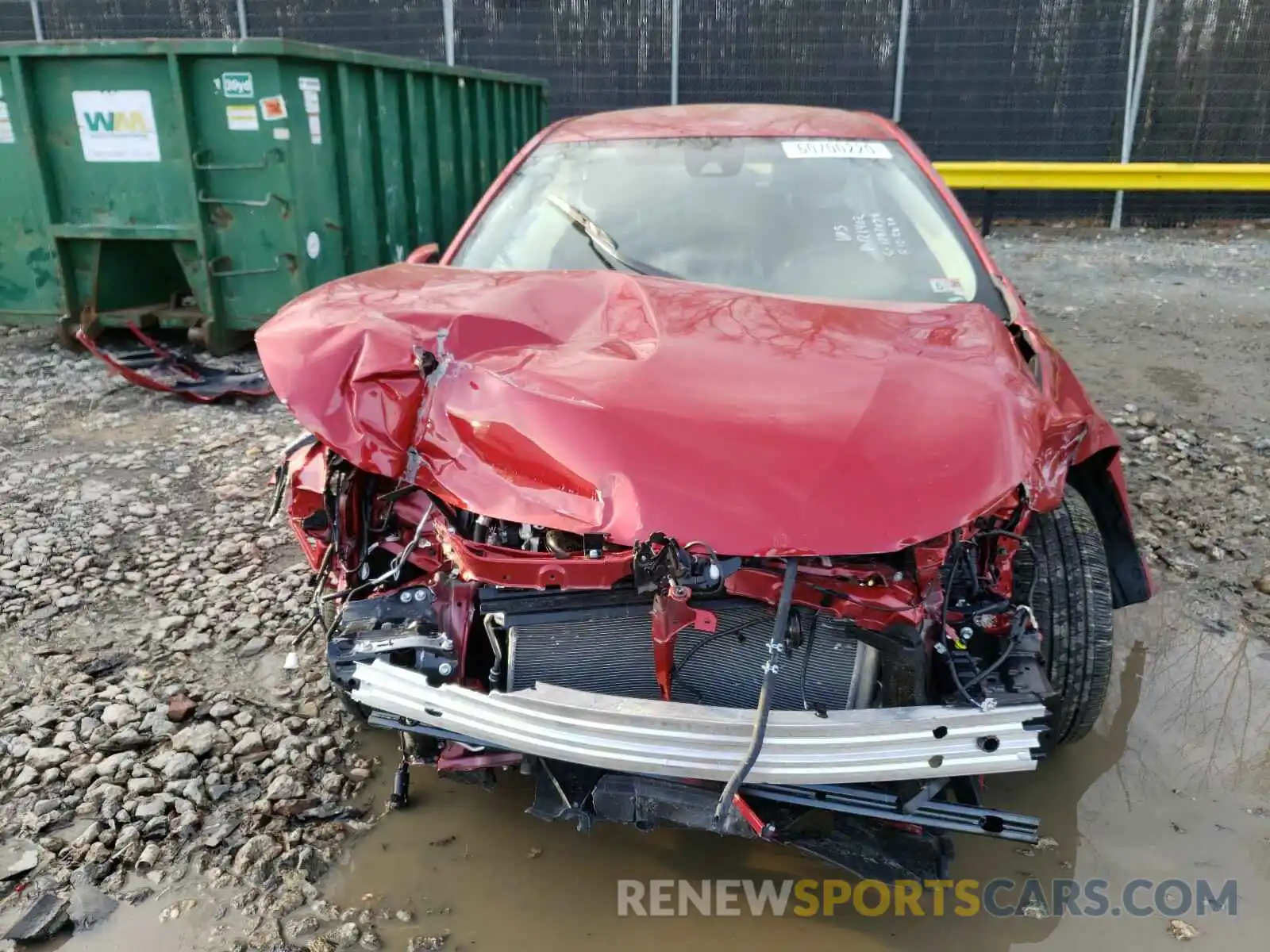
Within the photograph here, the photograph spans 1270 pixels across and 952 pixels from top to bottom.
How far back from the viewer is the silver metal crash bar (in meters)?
1.83

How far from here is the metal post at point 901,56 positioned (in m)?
11.0

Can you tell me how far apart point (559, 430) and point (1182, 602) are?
2.68 metres

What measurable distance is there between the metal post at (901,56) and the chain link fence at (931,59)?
0.01m

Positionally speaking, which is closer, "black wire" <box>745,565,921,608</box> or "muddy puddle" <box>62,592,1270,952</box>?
"black wire" <box>745,565,921,608</box>

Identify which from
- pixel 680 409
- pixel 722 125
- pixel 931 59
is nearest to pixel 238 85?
pixel 722 125

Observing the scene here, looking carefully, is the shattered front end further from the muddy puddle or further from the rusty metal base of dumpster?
the rusty metal base of dumpster

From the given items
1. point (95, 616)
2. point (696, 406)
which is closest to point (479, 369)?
point (696, 406)

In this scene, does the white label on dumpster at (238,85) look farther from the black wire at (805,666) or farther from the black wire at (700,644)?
the black wire at (805,666)

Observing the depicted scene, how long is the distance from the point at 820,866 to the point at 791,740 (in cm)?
73

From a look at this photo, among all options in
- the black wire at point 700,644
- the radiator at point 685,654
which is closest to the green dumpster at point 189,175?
the radiator at point 685,654

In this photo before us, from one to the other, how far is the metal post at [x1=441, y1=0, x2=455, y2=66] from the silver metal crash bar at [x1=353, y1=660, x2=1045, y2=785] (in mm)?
10945

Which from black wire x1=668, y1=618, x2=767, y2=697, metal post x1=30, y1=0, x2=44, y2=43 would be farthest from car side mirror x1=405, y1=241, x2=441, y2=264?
metal post x1=30, y1=0, x2=44, y2=43

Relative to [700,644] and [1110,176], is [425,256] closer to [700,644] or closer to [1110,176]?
[700,644]

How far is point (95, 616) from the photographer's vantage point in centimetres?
334
